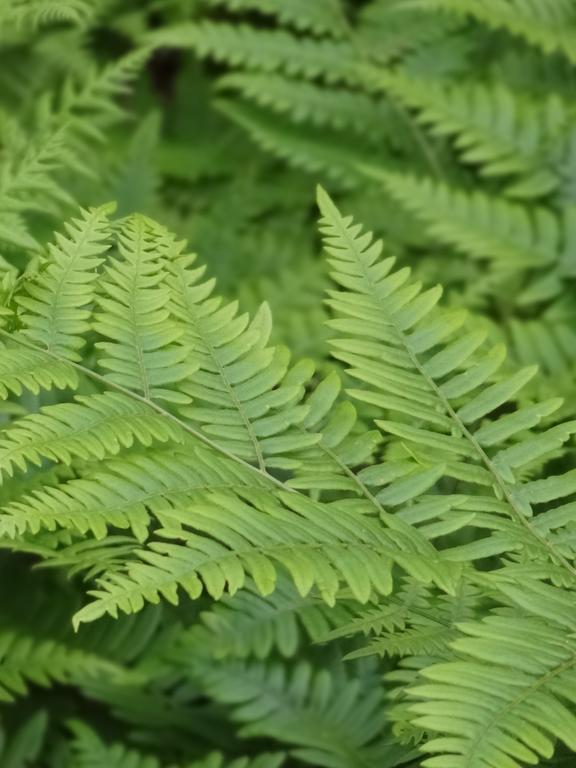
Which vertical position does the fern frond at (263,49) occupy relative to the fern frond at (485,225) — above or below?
above

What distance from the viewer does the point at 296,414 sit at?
1.11 meters

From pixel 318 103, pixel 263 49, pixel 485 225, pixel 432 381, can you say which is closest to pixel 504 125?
pixel 485 225

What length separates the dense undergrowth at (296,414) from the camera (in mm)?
988

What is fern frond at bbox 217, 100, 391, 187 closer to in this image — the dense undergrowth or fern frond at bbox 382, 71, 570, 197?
the dense undergrowth

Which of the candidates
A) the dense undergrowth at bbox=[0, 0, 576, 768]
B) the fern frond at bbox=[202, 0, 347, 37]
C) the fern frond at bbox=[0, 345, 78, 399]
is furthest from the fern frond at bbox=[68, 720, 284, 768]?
the fern frond at bbox=[202, 0, 347, 37]

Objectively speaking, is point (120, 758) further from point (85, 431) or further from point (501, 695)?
point (501, 695)

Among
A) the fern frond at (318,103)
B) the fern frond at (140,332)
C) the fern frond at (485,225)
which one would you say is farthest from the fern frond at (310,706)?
the fern frond at (318,103)

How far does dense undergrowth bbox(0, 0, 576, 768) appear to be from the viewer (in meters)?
0.99

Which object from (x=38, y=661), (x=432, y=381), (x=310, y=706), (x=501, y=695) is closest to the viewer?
(x=501, y=695)

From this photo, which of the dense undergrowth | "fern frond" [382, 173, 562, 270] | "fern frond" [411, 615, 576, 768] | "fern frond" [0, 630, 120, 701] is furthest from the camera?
"fern frond" [382, 173, 562, 270]

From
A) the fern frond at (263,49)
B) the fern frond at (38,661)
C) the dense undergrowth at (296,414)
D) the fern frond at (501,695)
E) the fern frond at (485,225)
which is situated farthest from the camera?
the fern frond at (263,49)

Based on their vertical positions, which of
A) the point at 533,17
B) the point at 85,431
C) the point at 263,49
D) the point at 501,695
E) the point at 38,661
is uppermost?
the point at 533,17

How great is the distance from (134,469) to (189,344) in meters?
0.15

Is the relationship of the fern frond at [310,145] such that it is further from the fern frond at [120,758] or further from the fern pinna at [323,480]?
the fern frond at [120,758]
